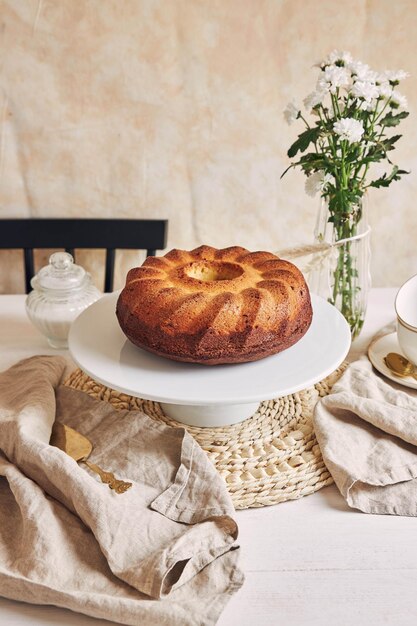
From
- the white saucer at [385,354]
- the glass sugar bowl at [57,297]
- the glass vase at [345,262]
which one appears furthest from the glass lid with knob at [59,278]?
the white saucer at [385,354]

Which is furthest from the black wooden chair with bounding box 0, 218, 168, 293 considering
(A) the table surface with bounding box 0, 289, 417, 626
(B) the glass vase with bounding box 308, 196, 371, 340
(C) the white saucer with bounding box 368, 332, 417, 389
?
(A) the table surface with bounding box 0, 289, 417, 626

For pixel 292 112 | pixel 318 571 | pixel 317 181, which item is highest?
pixel 292 112

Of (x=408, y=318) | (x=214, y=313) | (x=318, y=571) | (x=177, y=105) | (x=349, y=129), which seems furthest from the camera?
(x=177, y=105)

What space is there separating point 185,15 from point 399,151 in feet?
2.00

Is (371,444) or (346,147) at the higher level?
(346,147)

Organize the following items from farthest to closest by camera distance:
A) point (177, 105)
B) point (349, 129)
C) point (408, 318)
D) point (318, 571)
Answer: point (177, 105) < point (408, 318) < point (349, 129) < point (318, 571)

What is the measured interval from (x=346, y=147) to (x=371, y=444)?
50cm

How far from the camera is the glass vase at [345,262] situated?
1275mm

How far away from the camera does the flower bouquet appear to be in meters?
1.16

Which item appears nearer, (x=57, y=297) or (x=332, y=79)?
(x=332, y=79)

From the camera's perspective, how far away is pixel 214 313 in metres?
1.01

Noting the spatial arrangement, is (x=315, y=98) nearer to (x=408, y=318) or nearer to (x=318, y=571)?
(x=408, y=318)

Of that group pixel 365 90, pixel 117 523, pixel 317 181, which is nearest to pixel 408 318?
pixel 317 181

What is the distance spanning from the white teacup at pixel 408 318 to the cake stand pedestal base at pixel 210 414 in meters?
0.29
